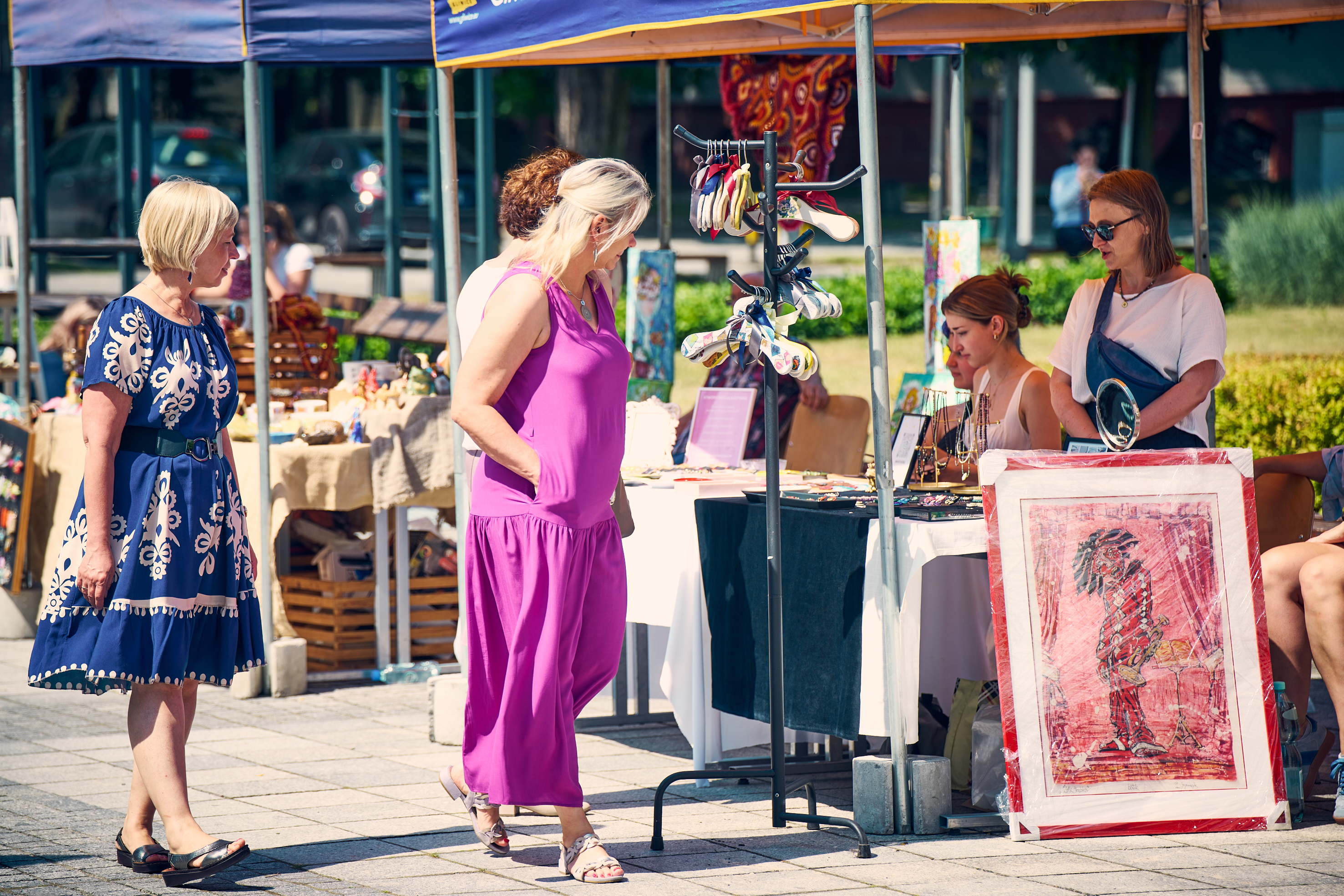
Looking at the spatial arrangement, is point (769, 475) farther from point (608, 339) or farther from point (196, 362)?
point (196, 362)

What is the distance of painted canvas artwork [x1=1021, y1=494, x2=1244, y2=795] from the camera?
4.15 metres

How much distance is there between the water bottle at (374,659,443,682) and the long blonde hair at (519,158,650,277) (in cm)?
298

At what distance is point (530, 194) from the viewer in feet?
14.5

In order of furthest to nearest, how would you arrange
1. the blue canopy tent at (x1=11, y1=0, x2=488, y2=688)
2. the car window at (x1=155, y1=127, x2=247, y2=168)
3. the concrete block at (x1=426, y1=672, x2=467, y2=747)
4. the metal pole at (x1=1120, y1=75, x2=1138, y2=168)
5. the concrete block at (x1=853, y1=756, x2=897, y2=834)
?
the car window at (x1=155, y1=127, x2=247, y2=168) < the metal pole at (x1=1120, y1=75, x2=1138, y2=168) < the blue canopy tent at (x1=11, y1=0, x2=488, y2=688) < the concrete block at (x1=426, y1=672, x2=467, y2=747) < the concrete block at (x1=853, y1=756, x2=897, y2=834)

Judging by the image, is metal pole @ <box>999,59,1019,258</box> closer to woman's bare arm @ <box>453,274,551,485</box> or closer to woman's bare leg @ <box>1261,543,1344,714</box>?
woman's bare leg @ <box>1261,543,1344,714</box>

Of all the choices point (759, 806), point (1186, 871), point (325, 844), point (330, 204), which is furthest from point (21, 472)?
point (330, 204)

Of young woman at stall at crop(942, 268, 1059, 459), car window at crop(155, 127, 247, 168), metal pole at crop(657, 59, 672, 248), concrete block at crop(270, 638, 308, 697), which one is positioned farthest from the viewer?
car window at crop(155, 127, 247, 168)

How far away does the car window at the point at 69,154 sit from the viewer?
21875mm

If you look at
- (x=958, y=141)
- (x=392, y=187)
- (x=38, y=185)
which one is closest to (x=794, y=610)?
(x=958, y=141)

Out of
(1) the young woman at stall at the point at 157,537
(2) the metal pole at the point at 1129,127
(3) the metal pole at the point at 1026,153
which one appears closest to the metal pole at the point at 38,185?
(1) the young woman at stall at the point at 157,537

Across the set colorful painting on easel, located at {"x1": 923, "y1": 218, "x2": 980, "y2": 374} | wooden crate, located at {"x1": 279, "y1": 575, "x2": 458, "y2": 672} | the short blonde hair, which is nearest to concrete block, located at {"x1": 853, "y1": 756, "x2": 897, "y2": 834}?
the short blonde hair

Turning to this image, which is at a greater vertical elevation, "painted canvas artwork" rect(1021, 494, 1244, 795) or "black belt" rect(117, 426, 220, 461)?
"black belt" rect(117, 426, 220, 461)

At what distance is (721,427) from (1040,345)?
9.97 metres

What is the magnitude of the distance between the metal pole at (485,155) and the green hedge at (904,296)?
5.60 meters
